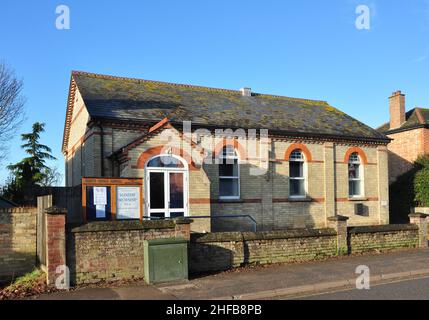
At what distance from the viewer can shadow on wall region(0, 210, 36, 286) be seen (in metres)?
10.4

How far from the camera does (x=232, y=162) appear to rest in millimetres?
18938

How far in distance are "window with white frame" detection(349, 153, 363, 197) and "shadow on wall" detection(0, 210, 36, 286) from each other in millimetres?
16211

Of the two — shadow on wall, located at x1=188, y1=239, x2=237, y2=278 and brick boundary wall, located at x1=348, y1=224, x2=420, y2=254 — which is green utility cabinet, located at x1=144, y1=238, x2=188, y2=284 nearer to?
shadow on wall, located at x1=188, y1=239, x2=237, y2=278

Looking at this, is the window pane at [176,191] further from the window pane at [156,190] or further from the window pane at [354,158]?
the window pane at [354,158]

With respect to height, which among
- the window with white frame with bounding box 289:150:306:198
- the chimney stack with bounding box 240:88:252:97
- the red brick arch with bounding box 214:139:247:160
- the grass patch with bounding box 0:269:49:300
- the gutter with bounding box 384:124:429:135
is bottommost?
the grass patch with bounding box 0:269:49:300

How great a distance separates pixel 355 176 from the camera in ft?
73.5

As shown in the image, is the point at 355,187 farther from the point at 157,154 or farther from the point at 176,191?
the point at 157,154

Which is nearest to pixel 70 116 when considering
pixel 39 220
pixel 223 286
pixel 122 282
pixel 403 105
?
pixel 39 220

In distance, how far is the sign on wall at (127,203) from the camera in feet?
37.1

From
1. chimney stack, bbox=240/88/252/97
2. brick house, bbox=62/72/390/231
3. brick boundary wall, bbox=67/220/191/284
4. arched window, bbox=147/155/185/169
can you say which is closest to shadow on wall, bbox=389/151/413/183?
brick house, bbox=62/72/390/231

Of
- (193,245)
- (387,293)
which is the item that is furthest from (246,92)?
(387,293)

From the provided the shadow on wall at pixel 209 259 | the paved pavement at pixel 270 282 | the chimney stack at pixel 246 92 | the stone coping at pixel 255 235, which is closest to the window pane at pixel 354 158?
the chimney stack at pixel 246 92

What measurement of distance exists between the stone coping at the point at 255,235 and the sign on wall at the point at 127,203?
1.66 m
